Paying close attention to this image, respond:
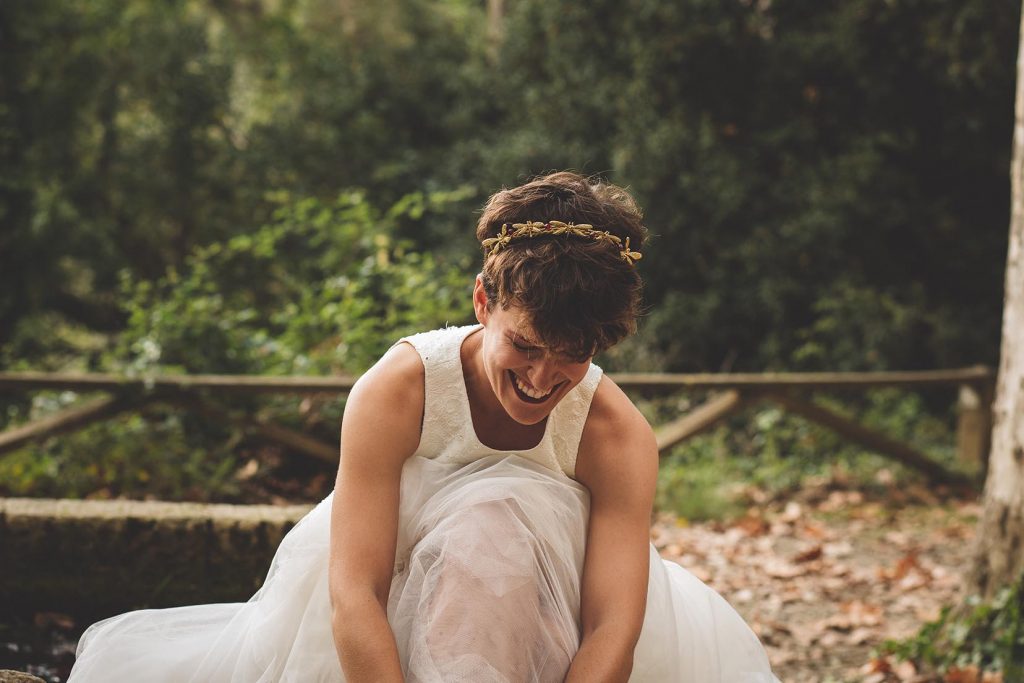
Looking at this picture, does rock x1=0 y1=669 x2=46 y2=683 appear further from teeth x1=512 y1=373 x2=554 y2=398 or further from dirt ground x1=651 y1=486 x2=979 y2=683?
dirt ground x1=651 y1=486 x2=979 y2=683

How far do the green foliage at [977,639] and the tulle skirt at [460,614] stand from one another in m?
1.08

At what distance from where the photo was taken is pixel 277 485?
15.0ft

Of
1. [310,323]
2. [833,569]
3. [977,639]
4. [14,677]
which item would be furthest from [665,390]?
[14,677]

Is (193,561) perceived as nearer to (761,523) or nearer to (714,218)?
(761,523)

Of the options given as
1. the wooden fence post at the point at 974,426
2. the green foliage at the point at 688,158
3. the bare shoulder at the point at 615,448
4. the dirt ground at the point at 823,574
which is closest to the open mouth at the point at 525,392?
the bare shoulder at the point at 615,448

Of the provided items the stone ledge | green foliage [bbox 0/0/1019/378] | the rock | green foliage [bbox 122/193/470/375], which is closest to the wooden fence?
green foliage [bbox 122/193/470/375]

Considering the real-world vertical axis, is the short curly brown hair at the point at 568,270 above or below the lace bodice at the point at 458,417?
above

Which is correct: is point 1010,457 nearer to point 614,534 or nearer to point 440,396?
point 614,534

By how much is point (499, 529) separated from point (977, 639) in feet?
5.86

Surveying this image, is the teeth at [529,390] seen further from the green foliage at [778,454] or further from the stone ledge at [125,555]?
the green foliage at [778,454]

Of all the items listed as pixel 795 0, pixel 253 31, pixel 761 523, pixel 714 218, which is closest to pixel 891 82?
pixel 795 0

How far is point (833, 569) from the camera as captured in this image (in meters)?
4.14

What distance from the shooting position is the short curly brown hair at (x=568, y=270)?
1624mm

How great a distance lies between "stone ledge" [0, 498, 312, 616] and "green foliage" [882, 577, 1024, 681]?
1.97 metres
